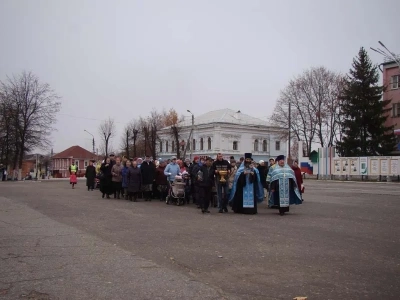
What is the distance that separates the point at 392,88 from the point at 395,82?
2.67ft

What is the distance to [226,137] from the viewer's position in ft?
265

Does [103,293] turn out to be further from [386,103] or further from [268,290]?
[386,103]

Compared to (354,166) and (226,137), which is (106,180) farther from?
(226,137)

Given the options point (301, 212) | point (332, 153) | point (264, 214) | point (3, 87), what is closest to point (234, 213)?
point (264, 214)

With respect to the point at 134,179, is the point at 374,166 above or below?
above

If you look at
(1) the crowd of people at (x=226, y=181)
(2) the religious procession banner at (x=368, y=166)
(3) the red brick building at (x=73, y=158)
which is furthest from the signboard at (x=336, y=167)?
(3) the red brick building at (x=73, y=158)

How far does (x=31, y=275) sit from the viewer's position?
233 inches

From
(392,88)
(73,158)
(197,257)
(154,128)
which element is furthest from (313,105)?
(73,158)

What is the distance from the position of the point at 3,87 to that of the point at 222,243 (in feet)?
183

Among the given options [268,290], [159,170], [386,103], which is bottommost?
[268,290]

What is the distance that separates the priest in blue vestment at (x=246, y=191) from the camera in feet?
45.5

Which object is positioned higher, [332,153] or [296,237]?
[332,153]

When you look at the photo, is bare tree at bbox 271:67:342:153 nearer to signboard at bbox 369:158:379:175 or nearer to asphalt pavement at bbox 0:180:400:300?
signboard at bbox 369:158:379:175

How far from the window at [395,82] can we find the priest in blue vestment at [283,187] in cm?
4639
